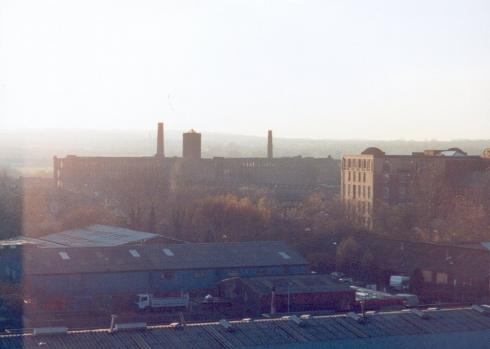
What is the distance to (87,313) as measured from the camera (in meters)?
15.3

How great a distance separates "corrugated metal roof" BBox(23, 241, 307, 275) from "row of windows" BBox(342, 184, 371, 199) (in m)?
13.9

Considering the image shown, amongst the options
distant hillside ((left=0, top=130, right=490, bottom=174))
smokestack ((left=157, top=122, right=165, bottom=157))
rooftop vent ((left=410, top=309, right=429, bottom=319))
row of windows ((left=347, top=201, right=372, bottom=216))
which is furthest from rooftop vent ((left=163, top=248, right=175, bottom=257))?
distant hillside ((left=0, top=130, right=490, bottom=174))

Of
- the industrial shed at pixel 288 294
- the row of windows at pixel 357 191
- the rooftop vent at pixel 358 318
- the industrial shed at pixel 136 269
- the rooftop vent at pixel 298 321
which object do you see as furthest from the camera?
the row of windows at pixel 357 191

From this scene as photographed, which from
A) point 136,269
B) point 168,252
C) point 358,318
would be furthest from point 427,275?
point 358,318

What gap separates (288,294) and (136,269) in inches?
118

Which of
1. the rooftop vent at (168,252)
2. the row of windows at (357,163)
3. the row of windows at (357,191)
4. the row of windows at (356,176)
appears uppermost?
the row of windows at (357,163)

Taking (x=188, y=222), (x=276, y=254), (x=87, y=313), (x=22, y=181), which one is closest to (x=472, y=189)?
(x=188, y=222)

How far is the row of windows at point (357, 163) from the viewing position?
108 feet

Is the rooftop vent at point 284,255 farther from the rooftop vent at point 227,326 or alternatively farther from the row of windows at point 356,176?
the row of windows at point 356,176

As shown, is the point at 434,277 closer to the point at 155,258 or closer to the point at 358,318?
the point at 155,258

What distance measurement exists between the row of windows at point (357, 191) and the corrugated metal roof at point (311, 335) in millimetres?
20156

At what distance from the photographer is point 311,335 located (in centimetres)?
1102

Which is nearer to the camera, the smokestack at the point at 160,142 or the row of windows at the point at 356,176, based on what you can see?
the row of windows at the point at 356,176

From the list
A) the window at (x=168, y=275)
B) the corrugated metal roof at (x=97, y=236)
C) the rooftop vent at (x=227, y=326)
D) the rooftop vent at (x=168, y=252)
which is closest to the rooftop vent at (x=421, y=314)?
the rooftop vent at (x=227, y=326)
